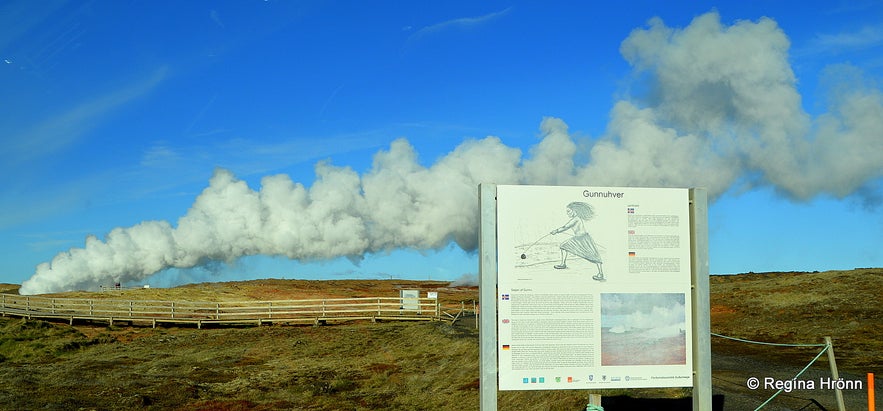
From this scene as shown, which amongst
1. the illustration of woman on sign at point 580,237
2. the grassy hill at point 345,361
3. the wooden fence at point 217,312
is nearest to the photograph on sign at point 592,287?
the illustration of woman on sign at point 580,237

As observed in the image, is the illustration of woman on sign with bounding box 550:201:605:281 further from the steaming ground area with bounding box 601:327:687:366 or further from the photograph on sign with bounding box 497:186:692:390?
the steaming ground area with bounding box 601:327:687:366

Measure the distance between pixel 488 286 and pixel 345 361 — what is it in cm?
2000

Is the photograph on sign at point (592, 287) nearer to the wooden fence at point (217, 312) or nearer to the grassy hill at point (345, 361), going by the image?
the grassy hill at point (345, 361)

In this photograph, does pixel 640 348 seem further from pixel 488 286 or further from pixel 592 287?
pixel 488 286

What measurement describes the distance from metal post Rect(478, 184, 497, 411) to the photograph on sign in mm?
116

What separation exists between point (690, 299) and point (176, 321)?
43.8 m

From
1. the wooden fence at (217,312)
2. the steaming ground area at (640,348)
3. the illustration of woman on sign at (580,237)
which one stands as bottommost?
the wooden fence at (217,312)

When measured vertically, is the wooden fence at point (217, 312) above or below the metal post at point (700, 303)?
below

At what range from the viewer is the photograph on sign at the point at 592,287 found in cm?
840

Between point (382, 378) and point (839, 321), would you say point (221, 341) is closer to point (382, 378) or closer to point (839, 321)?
point (382, 378)

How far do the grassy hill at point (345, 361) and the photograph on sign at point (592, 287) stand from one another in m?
5.62

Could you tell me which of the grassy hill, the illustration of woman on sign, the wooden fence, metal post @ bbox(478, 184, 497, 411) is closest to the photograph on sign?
the illustration of woman on sign

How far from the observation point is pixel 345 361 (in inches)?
1078

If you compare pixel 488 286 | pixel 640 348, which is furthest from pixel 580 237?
pixel 640 348
